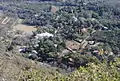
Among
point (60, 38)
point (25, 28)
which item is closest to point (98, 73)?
point (60, 38)

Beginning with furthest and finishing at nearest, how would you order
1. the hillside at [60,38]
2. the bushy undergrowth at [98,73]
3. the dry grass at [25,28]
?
the dry grass at [25,28] < the hillside at [60,38] < the bushy undergrowth at [98,73]

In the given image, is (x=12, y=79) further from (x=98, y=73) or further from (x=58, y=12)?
(x=58, y=12)

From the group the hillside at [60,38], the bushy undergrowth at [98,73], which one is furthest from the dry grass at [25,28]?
the bushy undergrowth at [98,73]

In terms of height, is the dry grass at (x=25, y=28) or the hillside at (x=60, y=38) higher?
the hillside at (x=60, y=38)

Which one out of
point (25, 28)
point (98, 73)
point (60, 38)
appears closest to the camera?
point (98, 73)

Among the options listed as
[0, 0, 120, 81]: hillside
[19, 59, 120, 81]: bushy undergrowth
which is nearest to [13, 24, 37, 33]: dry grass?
[0, 0, 120, 81]: hillside

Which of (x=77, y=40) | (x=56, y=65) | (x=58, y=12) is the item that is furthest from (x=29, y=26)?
(x=56, y=65)

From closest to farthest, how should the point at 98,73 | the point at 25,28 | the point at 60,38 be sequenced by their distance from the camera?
1. the point at 98,73
2. the point at 60,38
3. the point at 25,28

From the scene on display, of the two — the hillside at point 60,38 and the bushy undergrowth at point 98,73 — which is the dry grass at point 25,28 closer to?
the hillside at point 60,38

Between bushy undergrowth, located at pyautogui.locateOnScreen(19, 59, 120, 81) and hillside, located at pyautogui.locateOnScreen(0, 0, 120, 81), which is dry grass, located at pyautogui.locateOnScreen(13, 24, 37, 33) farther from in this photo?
bushy undergrowth, located at pyautogui.locateOnScreen(19, 59, 120, 81)

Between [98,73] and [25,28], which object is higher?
[98,73]

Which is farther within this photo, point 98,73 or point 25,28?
point 25,28

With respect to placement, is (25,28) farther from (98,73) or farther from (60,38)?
(98,73)
